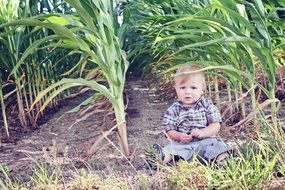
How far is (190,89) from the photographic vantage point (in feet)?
5.85

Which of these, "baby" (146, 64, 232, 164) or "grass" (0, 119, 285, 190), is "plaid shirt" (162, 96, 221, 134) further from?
"grass" (0, 119, 285, 190)

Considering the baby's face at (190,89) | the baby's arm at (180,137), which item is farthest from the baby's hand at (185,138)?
the baby's face at (190,89)

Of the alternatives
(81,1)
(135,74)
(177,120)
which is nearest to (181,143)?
(177,120)

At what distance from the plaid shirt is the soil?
18 cm

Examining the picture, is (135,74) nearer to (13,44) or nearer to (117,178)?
(13,44)

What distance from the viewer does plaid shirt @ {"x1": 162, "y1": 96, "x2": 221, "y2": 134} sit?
1.78 m

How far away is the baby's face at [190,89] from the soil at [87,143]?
0.88ft

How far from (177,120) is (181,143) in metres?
0.08

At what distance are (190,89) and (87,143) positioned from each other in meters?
0.66

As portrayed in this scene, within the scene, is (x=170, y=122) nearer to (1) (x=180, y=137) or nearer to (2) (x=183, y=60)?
(1) (x=180, y=137)

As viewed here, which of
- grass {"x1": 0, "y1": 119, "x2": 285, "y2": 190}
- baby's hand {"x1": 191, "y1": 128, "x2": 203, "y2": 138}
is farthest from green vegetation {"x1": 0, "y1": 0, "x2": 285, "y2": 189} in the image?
baby's hand {"x1": 191, "y1": 128, "x2": 203, "y2": 138}

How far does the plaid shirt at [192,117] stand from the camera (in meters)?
1.78

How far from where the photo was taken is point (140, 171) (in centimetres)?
172

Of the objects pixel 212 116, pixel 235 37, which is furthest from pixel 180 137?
pixel 235 37
